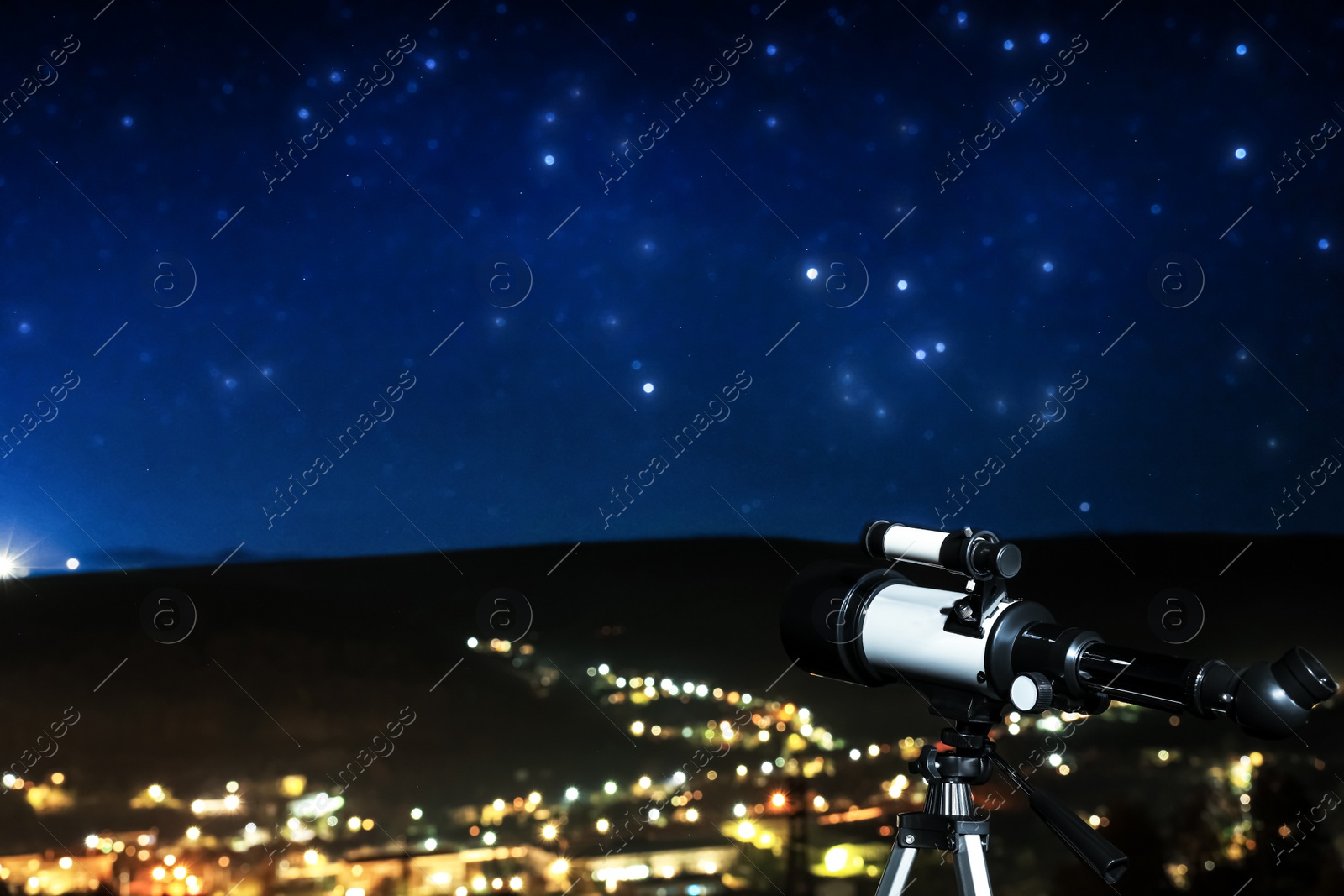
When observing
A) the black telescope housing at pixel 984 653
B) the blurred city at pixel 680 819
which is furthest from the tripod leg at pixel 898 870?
the blurred city at pixel 680 819

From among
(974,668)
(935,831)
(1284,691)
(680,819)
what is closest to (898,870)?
(935,831)

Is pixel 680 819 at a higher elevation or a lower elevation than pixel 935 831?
higher

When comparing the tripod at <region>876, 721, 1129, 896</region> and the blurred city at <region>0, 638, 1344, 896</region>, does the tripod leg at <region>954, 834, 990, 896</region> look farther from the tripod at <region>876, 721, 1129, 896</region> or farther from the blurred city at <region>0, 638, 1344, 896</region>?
the blurred city at <region>0, 638, 1344, 896</region>

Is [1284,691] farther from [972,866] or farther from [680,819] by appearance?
[680,819]

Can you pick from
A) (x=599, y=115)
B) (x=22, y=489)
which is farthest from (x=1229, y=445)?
(x=22, y=489)

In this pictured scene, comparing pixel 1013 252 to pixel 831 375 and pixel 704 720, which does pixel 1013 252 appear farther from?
pixel 704 720

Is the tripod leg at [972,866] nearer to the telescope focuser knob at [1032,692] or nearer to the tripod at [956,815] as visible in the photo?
the tripod at [956,815]
